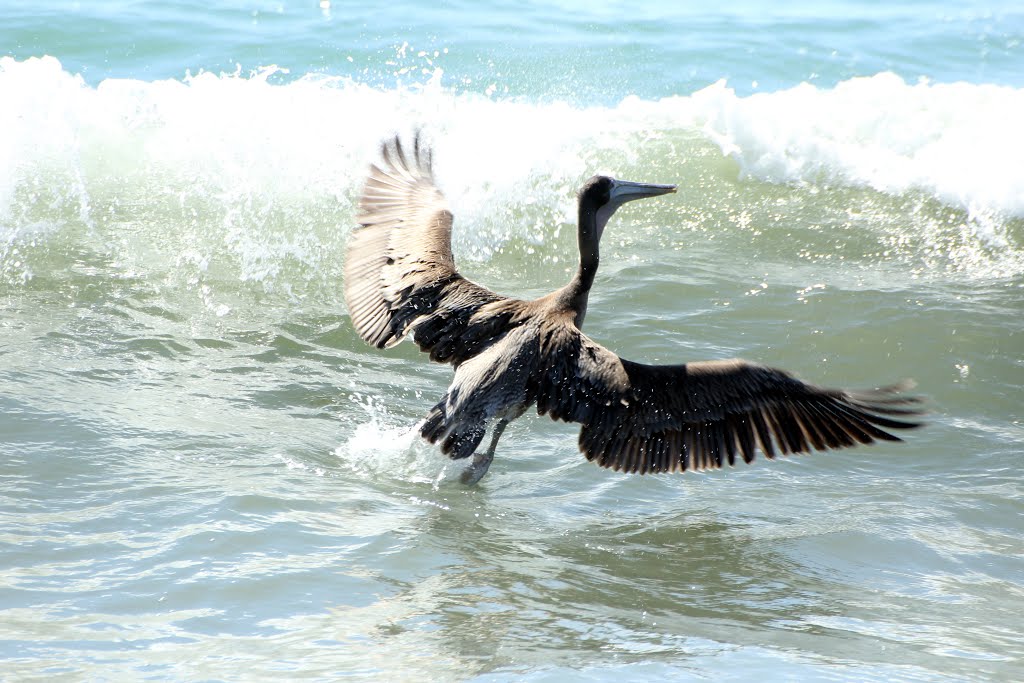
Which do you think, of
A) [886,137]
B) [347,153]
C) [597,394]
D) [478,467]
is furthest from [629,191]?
[886,137]

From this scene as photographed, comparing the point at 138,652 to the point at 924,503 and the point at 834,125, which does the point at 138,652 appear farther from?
the point at 834,125

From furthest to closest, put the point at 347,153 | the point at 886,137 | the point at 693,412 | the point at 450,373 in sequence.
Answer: the point at 886,137 < the point at 347,153 < the point at 450,373 < the point at 693,412

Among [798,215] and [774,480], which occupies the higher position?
[798,215]

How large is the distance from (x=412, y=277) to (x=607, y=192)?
1087mm

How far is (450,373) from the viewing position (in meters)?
6.39

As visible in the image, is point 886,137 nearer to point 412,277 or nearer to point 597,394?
point 412,277

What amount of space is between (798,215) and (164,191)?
510 centimetres

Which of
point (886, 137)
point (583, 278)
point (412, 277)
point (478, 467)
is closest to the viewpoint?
point (478, 467)

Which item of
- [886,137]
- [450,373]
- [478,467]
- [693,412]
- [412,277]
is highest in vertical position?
[886,137]

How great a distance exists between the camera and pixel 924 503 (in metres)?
4.93

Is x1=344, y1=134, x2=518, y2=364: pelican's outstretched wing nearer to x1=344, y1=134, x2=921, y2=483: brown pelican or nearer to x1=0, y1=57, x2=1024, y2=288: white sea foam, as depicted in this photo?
x1=344, y1=134, x2=921, y2=483: brown pelican

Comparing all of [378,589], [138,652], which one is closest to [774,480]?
[378,589]

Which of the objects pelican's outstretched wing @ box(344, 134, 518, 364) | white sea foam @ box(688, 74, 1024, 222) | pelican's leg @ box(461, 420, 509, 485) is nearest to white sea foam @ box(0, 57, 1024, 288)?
white sea foam @ box(688, 74, 1024, 222)

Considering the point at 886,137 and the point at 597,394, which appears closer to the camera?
the point at 597,394
